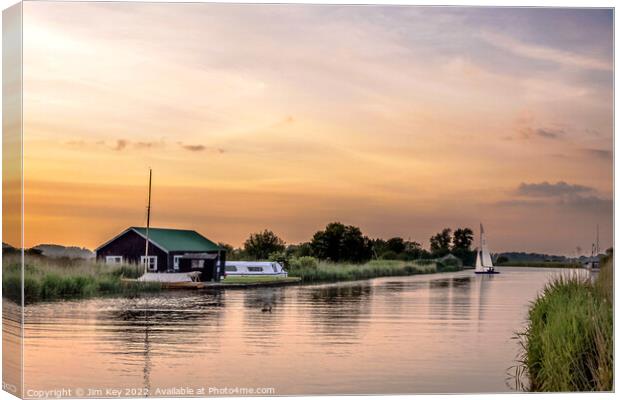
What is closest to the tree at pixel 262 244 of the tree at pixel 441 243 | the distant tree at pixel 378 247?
the distant tree at pixel 378 247

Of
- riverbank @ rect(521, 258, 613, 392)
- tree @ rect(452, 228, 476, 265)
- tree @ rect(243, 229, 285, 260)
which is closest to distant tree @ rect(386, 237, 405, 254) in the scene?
tree @ rect(452, 228, 476, 265)

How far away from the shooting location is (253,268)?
47.4 ft

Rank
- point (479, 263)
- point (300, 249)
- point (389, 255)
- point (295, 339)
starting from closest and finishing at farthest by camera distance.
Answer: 1. point (295, 339)
2. point (300, 249)
3. point (479, 263)
4. point (389, 255)

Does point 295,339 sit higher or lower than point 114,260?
lower

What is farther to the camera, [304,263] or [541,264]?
[304,263]

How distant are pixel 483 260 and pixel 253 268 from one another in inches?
116

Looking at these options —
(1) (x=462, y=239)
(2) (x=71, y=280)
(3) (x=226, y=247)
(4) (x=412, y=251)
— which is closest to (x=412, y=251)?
(4) (x=412, y=251)

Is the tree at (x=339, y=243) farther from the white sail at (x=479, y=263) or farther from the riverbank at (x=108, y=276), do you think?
the white sail at (x=479, y=263)

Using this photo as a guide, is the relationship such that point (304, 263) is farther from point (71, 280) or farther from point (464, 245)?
point (71, 280)

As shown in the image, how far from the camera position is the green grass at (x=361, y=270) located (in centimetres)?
1451

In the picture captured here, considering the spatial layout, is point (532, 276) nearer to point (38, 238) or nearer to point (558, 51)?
point (558, 51)

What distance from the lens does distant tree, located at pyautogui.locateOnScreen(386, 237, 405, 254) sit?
1390 centimetres

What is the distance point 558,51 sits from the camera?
1263cm


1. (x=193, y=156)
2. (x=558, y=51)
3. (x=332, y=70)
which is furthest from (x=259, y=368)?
(x=558, y=51)
